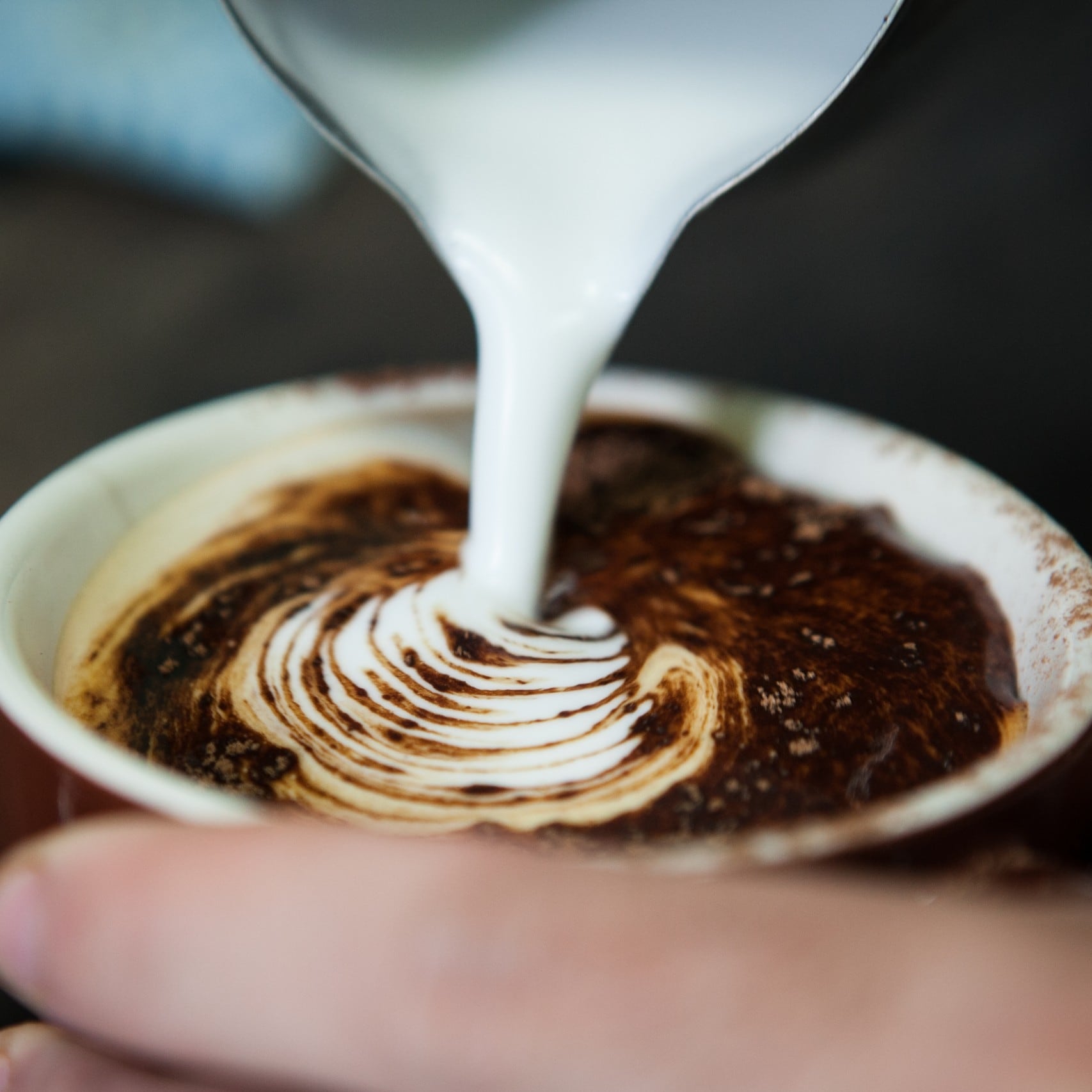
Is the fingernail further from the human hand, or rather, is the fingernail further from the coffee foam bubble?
the coffee foam bubble

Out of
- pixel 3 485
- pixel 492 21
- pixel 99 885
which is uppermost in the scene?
pixel 492 21

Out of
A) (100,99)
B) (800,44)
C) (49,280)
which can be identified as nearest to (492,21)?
(800,44)

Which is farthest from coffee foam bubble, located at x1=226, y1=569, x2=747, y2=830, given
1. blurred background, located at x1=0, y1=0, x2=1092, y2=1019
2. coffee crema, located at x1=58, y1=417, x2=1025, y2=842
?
blurred background, located at x1=0, y1=0, x2=1092, y2=1019

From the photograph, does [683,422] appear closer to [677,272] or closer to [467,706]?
[467,706]

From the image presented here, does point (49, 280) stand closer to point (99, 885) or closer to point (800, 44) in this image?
point (800, 44)

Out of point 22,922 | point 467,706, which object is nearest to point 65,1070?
point 22,922

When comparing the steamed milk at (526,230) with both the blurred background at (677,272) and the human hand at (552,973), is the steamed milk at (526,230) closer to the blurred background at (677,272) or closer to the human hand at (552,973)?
the human hand at (552,973)
